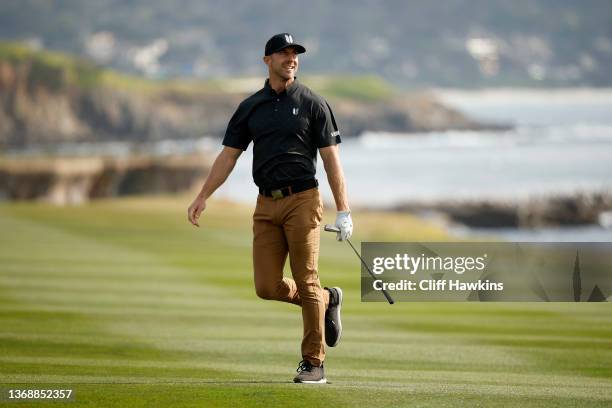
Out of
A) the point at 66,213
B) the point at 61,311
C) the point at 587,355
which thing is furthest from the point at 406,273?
the point at 66,213

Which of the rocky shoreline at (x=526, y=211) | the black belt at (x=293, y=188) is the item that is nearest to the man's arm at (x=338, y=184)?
the black belt at (x=293, y=188)

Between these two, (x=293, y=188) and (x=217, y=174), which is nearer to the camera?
(x=293, y=188)

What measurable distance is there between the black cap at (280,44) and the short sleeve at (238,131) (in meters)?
0.45

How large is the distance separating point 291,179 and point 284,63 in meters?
0.77

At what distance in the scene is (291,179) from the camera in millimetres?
9711

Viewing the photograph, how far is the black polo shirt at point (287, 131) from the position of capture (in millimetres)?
9641

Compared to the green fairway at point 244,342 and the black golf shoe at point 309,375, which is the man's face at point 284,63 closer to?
the black golf shoe at point 309,375

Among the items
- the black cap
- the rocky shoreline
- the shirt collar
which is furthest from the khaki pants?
the rocky shoreline

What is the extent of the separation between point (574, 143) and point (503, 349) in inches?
7207

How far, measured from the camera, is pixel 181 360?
464 inches

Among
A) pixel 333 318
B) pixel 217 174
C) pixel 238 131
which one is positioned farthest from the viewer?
pixel 333 318

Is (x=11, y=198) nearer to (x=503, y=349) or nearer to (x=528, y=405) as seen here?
(x=503, y=349)

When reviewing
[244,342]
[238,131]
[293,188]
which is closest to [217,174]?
[238,131]

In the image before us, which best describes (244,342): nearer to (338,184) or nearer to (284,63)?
(338,184)
